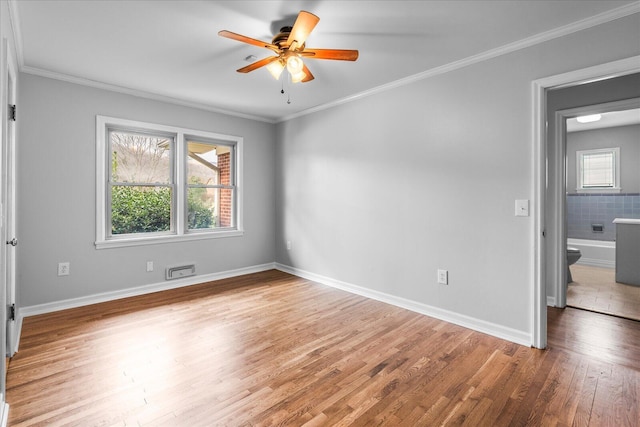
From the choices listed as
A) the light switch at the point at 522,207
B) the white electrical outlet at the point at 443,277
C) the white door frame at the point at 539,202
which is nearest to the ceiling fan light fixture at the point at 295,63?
Answer: the white door frame at the point at 539,202

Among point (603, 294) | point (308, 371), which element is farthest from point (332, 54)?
point (603, 294)

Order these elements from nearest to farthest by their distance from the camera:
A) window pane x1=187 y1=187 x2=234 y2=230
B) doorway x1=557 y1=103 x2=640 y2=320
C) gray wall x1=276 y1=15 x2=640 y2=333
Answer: gray wall x1=276 y1=15 x2=640 y2=333 < window pane x1=187 y1=187 x2=234 y2=230 < doorway x1=557 y1=103 x2=640 y2=320

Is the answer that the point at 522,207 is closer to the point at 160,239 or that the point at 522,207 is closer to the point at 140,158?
the point at 160,239

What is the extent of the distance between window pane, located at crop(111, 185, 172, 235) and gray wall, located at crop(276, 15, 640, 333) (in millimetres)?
1954

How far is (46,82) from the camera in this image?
10.8 feet

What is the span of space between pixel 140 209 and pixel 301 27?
3.13 m

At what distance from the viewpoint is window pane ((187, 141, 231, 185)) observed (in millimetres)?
4539

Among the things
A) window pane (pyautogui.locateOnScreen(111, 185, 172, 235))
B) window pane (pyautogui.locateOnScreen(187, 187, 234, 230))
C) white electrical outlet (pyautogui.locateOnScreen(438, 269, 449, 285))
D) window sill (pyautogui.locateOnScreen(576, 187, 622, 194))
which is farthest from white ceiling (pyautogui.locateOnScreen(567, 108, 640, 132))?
window pane (pyautogui.locateOnScreen(111, 185, 172, 235))

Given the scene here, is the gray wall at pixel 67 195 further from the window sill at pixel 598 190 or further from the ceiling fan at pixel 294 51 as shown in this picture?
the window sill at pixel 598 190

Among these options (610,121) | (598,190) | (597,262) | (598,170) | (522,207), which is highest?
(610,121)

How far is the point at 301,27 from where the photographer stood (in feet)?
6.75

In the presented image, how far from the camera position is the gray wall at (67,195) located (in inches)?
126

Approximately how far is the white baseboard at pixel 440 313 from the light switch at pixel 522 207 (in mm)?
973

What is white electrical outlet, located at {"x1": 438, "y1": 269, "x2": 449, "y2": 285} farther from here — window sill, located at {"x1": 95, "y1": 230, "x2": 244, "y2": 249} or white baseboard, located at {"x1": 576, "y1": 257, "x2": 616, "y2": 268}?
white baseboard, located at {"x1": 576, "y1": 257, "x2": 616, "y2": 268}
